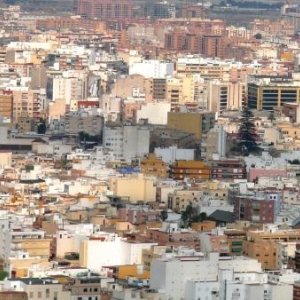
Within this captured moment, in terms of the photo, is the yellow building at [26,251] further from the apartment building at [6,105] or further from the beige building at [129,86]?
the beige building at [129,86]

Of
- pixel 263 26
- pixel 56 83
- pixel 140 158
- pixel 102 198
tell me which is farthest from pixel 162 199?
pixel 263 26

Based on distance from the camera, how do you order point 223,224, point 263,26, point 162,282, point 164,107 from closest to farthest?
1. point 162,282
2. point 223,224
3. point 164,107
4. point 263,26

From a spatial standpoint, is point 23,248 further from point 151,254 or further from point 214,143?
point 214,143

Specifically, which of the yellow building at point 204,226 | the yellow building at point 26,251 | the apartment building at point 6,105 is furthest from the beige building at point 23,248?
the apartment building at point 6,105

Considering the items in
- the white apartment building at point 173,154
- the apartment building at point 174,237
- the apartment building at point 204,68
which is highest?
the apartment building at point 174,237

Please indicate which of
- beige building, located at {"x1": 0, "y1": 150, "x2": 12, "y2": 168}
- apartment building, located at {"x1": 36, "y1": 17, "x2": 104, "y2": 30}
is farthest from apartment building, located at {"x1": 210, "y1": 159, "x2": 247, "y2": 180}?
apartment building, located at {"x1": 36, "y1": 17, "x2": 104, "y2": 30}

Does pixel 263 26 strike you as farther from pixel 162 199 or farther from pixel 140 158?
pixel 162 199
